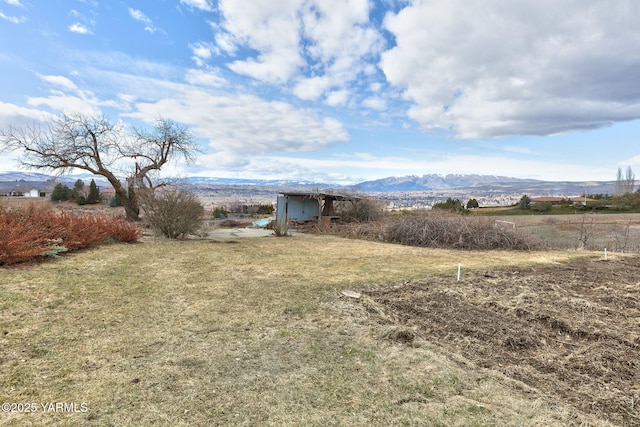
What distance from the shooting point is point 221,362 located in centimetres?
299

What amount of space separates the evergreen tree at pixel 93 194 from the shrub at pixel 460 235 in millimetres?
26513

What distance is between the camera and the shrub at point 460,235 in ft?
39.4

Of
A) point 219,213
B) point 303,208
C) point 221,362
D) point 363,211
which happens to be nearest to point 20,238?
point 221,362

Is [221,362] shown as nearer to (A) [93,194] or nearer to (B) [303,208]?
(B) [303,208]

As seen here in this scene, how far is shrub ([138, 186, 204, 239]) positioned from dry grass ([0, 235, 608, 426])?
5.77 meters

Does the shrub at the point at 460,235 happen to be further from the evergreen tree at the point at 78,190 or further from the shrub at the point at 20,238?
the evergreen tree at the point at 78,190

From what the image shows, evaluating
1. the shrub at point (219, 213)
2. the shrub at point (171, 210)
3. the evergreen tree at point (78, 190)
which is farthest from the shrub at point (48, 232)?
the evergreen tree at point (78, 190)

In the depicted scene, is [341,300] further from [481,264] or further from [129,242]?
[129,242]

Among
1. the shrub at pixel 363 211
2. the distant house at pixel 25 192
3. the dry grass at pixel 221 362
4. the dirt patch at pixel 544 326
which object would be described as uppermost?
the distant house at pixel 25 192

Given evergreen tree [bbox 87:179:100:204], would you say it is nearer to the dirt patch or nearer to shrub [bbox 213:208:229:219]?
shrub [bbox 213:208:229:219]

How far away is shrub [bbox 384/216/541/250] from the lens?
12.0 metres

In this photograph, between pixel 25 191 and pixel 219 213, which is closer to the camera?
pixel 25 191

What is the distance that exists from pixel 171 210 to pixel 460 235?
429 inches

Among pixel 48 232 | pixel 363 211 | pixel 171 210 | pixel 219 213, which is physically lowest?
pixel 219 213
